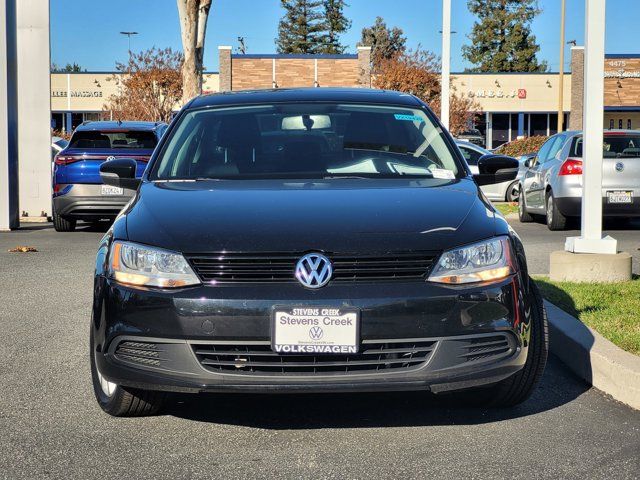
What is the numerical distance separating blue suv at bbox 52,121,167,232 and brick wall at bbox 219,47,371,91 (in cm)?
4201

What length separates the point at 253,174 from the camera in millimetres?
5711

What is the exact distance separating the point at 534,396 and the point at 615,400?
15.8 inches

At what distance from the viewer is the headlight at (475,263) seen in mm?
4477

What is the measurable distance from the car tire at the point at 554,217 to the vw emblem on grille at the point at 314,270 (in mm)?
12260

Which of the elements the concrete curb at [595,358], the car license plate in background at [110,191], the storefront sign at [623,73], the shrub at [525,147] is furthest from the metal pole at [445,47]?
the storefront sign at [623,73]

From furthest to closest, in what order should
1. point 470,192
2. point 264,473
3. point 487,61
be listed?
point 487,61 < point 470,192 < point 264,473

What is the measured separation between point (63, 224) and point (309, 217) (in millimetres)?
12332

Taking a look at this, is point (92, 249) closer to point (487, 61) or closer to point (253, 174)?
point (253, 174)

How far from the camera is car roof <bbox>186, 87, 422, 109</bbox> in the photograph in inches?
253

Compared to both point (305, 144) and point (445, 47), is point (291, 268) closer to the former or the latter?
point (305, 144)

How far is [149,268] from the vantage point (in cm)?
454

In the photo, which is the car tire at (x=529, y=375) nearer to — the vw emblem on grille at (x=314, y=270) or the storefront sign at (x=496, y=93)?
the vw emblem on grille at (x=314, y=270)

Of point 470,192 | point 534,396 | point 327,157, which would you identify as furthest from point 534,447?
point 327,157

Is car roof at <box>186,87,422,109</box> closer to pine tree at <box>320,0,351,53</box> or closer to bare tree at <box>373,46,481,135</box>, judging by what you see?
bare tree at <box>373,46,481,135</box>
